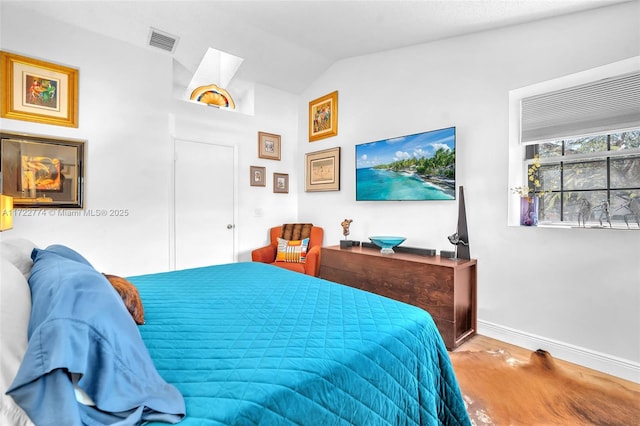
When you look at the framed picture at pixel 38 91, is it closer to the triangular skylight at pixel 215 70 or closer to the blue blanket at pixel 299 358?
the triangular skylight at pixel 215 70

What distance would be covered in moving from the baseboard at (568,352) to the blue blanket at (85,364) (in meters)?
2.71

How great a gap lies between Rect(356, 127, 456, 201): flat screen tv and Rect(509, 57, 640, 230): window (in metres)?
0.55

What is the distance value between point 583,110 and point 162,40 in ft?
13.1

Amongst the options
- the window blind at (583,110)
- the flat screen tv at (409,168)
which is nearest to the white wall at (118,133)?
the flat screen tv at (409,168)

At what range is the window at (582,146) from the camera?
6.91 ft

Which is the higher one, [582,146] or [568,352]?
[582,146]

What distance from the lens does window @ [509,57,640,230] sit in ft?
6.91

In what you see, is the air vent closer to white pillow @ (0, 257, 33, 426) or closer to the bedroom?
the bedroom

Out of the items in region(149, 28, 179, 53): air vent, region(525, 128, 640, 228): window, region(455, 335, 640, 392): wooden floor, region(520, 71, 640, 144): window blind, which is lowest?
region(455, 335, 640, 392): wooden floor

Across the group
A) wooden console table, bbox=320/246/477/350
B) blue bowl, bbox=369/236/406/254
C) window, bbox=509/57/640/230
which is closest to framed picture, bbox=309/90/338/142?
blue bowl, bbox=369/236/406/254

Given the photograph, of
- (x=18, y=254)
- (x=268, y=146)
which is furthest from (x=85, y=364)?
(x=268, y=146)

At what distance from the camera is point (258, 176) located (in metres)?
4.30

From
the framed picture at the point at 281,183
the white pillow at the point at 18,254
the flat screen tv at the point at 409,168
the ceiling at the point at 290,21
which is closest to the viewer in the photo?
the white pillow at the point at 18,254

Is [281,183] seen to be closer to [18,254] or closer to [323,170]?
[323,170]
